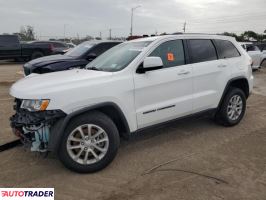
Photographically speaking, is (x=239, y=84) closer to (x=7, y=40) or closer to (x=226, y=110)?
(x=226, y=110)

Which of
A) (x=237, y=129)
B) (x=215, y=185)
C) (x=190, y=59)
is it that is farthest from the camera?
(x=237, y=129)

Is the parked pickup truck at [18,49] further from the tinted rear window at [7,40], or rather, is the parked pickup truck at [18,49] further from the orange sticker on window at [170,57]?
the orange sticker on window at [170,57]

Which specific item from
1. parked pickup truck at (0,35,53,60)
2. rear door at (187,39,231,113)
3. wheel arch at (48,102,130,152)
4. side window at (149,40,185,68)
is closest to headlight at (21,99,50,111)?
wheel arch at (48,102,130,152)

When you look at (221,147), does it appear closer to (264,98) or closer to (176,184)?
(176,184)

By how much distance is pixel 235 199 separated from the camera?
129 inches

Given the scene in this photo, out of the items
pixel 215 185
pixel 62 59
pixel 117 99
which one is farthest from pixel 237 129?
pixel 62 59

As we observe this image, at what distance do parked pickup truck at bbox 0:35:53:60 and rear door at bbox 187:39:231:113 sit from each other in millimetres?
15575

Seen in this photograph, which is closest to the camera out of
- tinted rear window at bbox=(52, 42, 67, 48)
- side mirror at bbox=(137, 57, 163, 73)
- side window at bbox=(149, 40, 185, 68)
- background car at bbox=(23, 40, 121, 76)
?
side mirror at bbox=(137, 57, 163, 73)

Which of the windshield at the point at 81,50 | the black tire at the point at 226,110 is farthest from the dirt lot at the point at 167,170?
the windshield at the point at 81,50

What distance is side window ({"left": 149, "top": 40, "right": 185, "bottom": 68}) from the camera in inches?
184

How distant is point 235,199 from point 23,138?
2665mm

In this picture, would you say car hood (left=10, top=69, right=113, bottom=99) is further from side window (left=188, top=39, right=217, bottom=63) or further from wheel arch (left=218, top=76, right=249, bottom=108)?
wheel arch (left=218, top=76, right=249, bottom=108)

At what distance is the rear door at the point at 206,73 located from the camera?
16.6 ft

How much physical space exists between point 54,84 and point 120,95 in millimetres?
866
